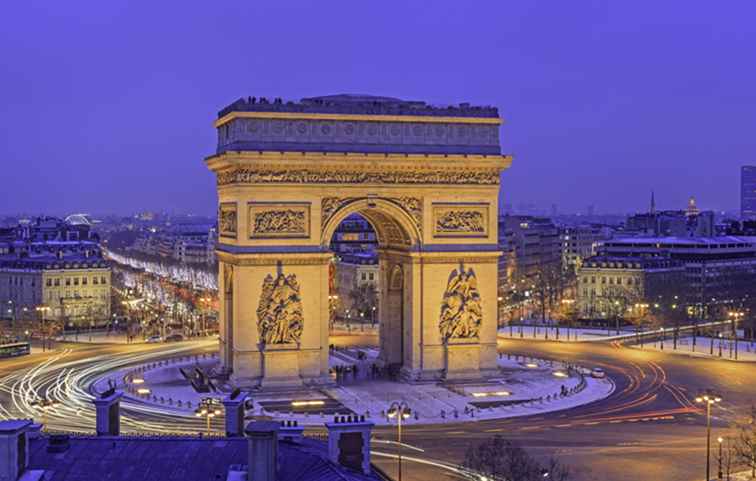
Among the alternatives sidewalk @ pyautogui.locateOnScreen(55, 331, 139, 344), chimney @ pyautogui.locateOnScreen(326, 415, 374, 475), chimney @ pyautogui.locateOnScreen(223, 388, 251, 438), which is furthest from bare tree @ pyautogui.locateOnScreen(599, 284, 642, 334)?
chimney @ pyautogui.locateOnScreen(326, 415, 374, 475)

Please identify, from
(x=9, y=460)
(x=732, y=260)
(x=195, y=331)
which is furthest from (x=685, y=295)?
(x=9, y=460)

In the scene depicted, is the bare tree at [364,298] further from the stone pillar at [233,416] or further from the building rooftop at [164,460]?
the building rooftop at [164,460]

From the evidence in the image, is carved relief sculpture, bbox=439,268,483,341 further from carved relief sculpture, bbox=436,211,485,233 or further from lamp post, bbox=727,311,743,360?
lamp post, bbox=727,311,743,360

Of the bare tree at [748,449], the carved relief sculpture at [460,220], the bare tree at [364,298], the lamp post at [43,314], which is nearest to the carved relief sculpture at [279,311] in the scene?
the carved relief sculpture at [460,220]

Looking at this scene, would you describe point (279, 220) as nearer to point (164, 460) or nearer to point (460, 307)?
point (460, 307)

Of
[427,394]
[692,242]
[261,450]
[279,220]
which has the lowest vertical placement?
[427,394]

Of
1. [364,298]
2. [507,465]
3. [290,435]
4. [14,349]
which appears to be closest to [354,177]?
[507,465]

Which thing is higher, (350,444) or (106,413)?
(350,444)
